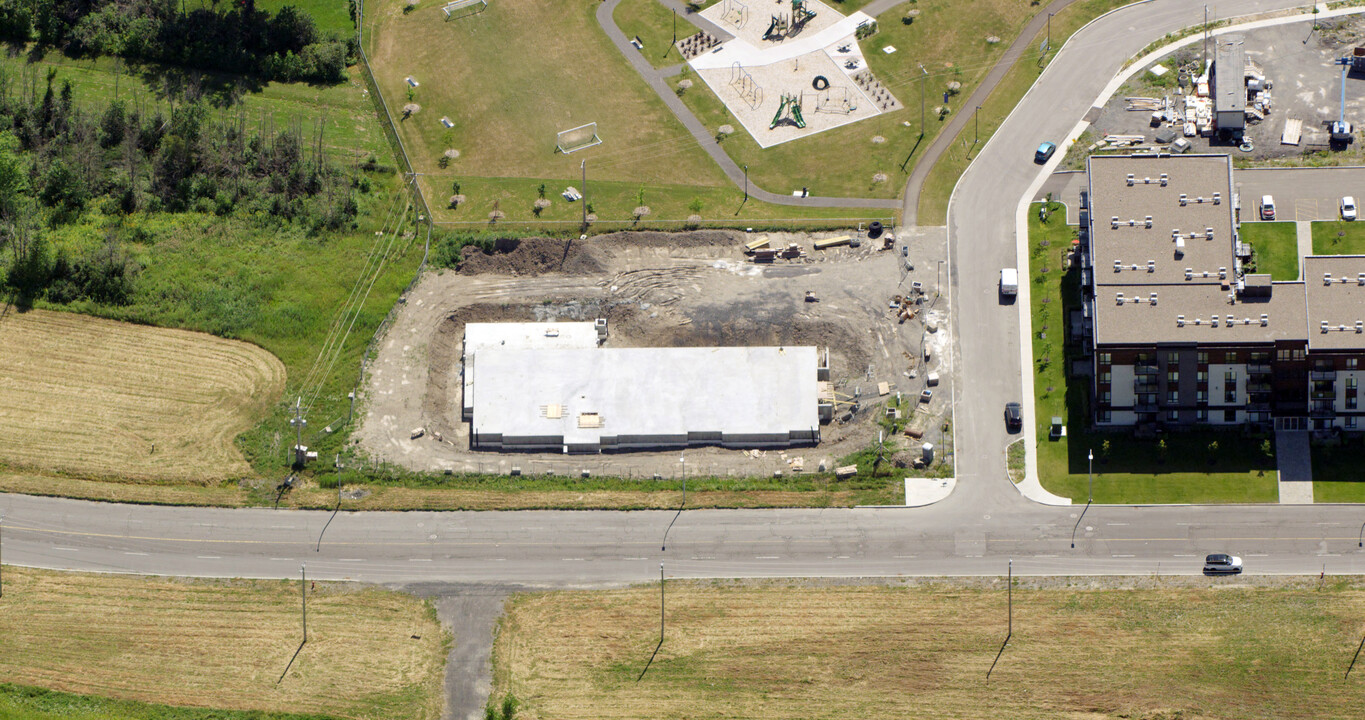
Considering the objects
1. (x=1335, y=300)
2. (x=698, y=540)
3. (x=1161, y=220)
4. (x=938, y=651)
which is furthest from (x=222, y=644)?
(x=1335, y=300)

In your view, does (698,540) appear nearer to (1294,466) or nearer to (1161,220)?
(1161,220)

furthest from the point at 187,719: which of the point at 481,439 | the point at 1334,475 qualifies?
the point at 1334,475

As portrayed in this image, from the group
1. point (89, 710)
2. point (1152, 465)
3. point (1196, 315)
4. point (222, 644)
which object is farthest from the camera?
point (1152, 465)

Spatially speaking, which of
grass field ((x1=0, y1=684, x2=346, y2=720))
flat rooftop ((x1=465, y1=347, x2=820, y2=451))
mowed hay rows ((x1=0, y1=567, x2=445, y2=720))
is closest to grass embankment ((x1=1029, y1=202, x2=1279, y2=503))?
flat rooftop ((x1=465, y1=347, x2=820, y2=451))

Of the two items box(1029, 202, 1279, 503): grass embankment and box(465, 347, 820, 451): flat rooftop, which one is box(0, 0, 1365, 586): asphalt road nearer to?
box(1029, 202, 1279, 503): grass embankment

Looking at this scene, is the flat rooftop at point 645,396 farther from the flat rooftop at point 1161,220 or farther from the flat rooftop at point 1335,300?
the flat rooftop at point 1335,300

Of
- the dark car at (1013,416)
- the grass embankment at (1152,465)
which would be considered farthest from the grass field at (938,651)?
the dark car at (1013,416)
